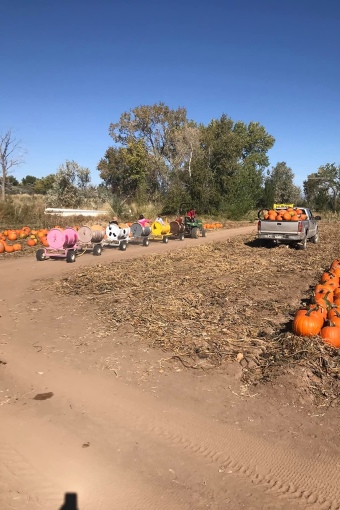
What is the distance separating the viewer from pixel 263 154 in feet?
234

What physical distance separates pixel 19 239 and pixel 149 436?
16423mm

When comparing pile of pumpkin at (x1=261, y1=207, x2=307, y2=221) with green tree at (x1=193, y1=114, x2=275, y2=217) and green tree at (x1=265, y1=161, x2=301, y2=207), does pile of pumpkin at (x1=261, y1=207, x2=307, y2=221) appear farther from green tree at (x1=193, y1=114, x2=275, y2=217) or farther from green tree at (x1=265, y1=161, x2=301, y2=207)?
green tree at (x1=265, y1=161, x2=301, y2=207)

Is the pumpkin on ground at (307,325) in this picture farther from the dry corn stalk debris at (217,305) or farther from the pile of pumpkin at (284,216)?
the pile of pumpkin at (284,216)

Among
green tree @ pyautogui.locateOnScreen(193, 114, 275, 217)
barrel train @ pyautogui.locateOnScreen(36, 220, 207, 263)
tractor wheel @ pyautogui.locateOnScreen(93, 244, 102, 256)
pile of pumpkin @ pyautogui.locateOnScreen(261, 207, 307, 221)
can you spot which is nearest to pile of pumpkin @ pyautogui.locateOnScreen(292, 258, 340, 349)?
barrel train @ pyautogui.locateOnScreen(36, 220, 207, 263)

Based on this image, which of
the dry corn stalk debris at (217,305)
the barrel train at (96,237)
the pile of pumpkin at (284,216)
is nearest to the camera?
the dry corn stalk debris at (217,305)

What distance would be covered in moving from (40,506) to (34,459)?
0.50m

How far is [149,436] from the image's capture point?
142 inches

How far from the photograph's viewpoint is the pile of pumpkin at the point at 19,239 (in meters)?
15.4

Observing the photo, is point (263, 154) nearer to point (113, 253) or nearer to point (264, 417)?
point (113, 253)

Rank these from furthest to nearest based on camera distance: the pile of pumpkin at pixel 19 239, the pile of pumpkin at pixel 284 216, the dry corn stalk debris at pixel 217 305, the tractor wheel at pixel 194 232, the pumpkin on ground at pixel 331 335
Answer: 1. the tractor wheel at pixel 194 232
2. the pile of pumpkin at pixel 284 216
3. the pile of pumpkin at pixel 19 239
4. the pumpkin on ground at pixel 331 335
5. the dry corn stalk debris at pixel 217 305

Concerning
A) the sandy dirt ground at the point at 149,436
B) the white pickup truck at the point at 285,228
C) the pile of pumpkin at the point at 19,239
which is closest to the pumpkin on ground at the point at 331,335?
the sandy dirt ground at the point at 149,436

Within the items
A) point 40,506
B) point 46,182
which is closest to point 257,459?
point 40,506

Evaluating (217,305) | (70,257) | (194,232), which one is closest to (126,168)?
(194,232)

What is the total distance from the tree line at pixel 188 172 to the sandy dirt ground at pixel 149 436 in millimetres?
23161
